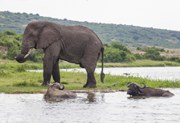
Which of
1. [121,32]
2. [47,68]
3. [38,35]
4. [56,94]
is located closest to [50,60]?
[47,68]

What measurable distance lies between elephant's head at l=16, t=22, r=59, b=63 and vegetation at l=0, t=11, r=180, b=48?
105 metres

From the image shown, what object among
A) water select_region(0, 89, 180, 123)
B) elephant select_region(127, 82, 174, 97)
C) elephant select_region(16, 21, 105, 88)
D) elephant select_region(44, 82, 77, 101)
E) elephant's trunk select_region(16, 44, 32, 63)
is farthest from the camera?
elephant's trunk select_region(16, 44, 32, 63)

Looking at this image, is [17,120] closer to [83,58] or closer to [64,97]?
[64,97]

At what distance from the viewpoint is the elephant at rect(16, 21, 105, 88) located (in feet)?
82.6

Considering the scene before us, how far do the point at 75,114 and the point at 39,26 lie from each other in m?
9.16

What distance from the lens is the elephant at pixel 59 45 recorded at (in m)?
25.2

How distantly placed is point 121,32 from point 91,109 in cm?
14360

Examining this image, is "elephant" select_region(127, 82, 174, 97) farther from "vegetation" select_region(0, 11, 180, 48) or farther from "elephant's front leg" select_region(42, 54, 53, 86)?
"vegetation" select_region(0, 11, 180, 48)

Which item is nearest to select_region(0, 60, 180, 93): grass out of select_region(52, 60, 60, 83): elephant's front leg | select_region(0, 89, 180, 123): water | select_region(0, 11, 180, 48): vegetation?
select_region(52, 60, 60, 83): elephant's front leg

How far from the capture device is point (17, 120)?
15789mm

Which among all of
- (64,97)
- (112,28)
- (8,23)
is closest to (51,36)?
(64,97)

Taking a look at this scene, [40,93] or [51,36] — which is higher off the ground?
[51,36]

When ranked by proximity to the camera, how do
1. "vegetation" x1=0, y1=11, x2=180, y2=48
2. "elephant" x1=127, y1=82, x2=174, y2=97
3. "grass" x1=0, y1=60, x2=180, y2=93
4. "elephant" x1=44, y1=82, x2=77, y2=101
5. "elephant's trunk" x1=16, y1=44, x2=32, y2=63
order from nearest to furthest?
"elephant" x1=44, y1=82, x2=77, y2=101
"elephant" x1=127, y1=82, x2=174, y2=97
"grass" x1=0, y1=60, x2=180, y2=93
"elephant's trunk" x1=16, y1=44, x2=32, y2=63
"vegetation" x1=0, y1=11, x2=180, y2=48

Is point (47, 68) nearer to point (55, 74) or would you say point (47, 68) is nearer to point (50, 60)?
point (50, 60)
